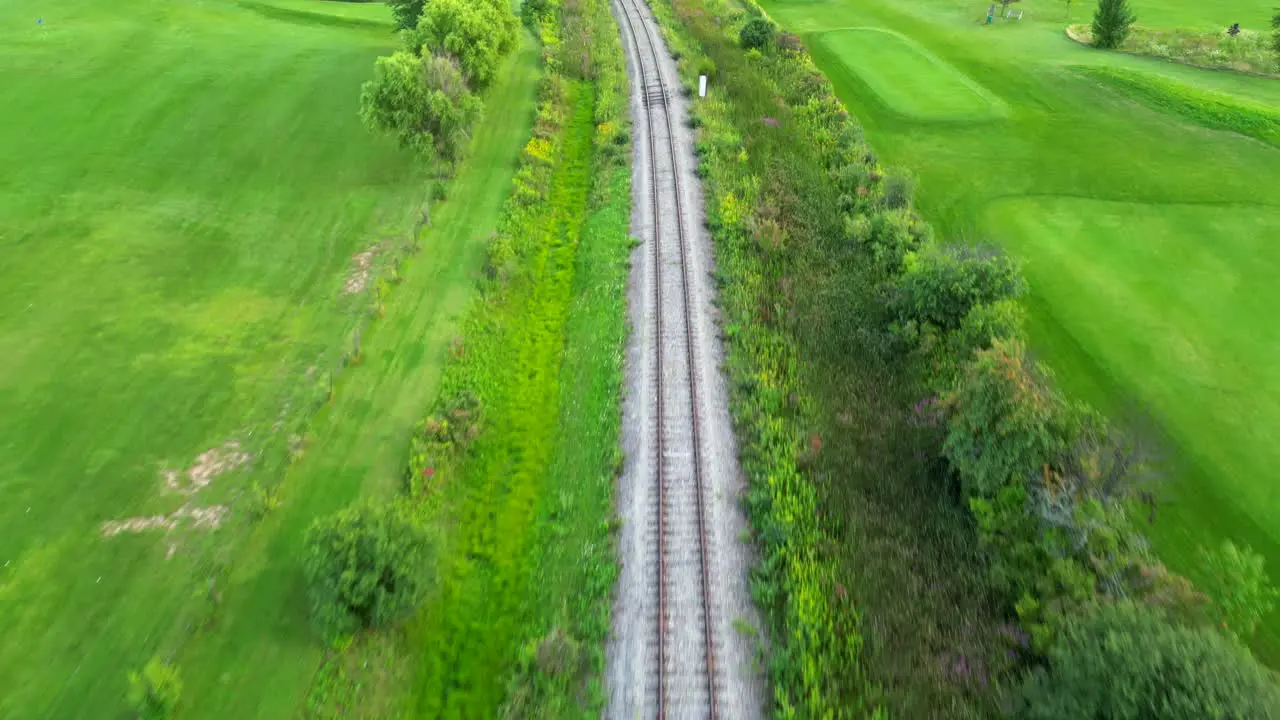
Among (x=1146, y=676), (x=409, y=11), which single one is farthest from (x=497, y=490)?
(x=409, y=11)

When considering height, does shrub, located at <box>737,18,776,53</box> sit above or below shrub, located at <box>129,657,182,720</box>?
above

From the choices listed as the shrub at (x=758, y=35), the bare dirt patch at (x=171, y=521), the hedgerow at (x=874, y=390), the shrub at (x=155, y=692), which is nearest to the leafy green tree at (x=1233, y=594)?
the hedgerow at (x=874, y=390)

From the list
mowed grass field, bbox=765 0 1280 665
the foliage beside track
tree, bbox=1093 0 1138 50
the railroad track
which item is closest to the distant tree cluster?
the railroad track

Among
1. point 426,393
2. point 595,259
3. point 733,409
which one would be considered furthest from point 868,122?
point 426,393

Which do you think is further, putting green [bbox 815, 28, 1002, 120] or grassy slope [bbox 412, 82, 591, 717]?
putting green [bbox 815, 28, 1002, 120]

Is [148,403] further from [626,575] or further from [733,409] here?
[733,409]

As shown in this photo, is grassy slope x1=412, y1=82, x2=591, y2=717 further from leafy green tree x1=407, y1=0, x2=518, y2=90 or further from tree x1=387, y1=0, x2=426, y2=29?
tree x1=387, y1=0, x2=426, y2=29

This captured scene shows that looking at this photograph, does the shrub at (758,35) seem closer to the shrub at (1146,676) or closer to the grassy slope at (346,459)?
the grassy slope at (346,459)
